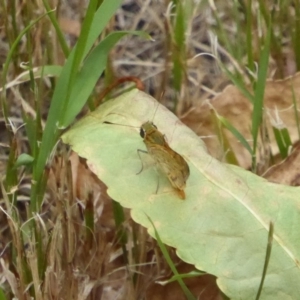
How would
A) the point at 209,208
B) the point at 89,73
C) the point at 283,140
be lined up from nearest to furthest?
the point at 209,208 → the point at 89,73 → the point at 283,140

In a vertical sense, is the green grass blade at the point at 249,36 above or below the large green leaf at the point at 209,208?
above

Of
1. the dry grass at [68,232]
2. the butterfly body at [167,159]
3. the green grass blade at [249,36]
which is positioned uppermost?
the green grass blade at [249,36]

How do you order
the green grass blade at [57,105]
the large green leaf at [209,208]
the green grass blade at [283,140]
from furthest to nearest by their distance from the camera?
the green grass blade at [283,140] → the green grass blade at [57,105] → the large green leaf at [209,208]

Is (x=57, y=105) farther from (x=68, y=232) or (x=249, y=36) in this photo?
(x=249, y=36)

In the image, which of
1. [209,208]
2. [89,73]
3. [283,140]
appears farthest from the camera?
[283,140]

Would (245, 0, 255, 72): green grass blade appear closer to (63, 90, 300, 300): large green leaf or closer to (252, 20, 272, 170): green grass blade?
(252, 20, 272, 170): green grass blade

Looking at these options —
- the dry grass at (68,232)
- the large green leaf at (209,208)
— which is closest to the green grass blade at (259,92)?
the large green leaf at (209,208)

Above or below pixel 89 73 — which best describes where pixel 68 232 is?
below

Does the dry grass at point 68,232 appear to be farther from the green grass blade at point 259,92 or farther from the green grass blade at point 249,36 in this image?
the green grass blade at point 259,92

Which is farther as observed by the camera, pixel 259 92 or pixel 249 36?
pixel 249 36

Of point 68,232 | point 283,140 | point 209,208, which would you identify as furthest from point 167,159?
point 283,140
